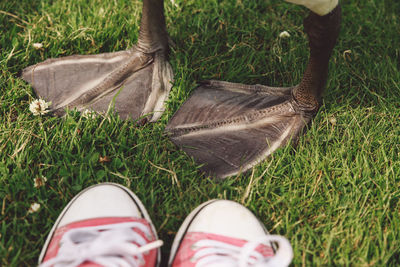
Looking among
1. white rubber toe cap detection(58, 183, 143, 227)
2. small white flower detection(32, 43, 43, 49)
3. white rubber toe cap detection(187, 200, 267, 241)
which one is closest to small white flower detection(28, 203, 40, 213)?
white rubber toe cap detection(58, 183, 143, 227)

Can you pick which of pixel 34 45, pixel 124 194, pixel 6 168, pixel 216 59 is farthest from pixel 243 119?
pixel 34 45

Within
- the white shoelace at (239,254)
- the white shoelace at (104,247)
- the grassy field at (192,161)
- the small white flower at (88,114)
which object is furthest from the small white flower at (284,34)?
the white shoelace at (104,247)

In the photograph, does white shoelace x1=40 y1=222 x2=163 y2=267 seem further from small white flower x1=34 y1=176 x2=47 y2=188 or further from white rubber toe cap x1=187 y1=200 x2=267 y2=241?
small white flower x1=34 y1=176 x2=47 y2=188

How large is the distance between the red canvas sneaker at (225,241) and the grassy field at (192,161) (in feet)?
0.34

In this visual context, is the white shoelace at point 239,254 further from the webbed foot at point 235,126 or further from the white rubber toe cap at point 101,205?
the webbed foot at point 235,126

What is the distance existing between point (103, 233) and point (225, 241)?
450 millimetres

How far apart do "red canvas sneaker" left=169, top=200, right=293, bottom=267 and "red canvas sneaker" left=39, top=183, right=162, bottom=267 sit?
12cm

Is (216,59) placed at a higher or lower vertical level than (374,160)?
higher

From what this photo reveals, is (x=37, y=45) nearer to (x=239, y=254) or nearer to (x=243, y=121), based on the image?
(x=243, y=121)

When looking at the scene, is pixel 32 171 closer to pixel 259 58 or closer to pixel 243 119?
pixel 243 119

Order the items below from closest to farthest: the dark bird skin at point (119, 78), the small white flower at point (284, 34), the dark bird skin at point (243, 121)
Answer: the dark bird skin at point (243, 121) < the dark bird skin at point (119, 78) < the small white flower at point (284, 34)

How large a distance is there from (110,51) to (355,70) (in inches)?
58.4

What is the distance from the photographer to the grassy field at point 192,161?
1.57 meters

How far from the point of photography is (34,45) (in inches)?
86.6
